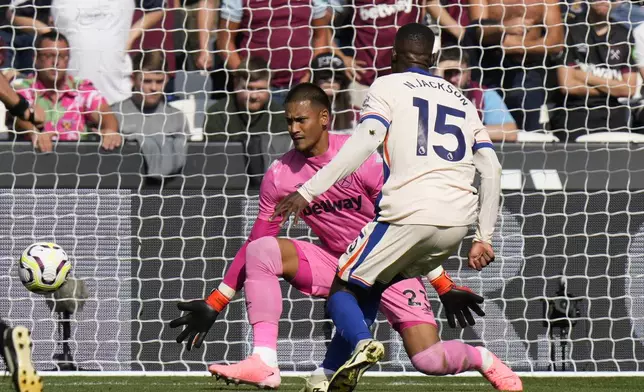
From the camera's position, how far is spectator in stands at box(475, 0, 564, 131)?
9.38 meters

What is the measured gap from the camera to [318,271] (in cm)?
642

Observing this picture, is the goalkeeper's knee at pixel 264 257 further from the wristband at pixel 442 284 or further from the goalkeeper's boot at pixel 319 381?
the wristband at pixel 442 284

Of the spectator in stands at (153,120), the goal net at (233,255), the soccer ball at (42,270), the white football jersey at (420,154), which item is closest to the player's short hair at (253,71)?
the spectator in stands at (153,120)

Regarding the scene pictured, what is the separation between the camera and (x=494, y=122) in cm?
935

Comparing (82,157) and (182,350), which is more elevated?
(82,157)

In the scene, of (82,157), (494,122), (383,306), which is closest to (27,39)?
(82,157)

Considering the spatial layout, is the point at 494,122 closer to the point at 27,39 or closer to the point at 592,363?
the point at 592,363

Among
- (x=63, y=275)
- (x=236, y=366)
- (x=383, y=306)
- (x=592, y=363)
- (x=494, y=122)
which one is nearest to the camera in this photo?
(x=236, y=366)

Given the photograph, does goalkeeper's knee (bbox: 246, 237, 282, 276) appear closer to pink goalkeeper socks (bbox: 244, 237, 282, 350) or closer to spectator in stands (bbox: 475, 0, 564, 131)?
pink goalkeeper socks (bbox: 244, 237, 282, 350)

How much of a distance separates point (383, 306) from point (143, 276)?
2.72 meters

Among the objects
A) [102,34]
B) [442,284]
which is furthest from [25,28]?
[442,284]

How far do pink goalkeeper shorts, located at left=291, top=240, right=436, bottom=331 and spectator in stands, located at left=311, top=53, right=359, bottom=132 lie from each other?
2.95 metres

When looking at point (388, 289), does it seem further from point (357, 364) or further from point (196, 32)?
point (196, 32)

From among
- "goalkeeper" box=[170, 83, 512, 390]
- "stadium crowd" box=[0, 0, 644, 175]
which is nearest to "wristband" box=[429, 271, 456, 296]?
"goalkeeper" box=[170, 83, 512, 390]
